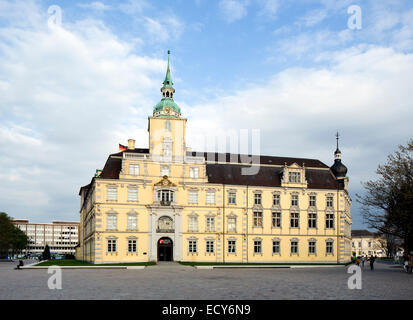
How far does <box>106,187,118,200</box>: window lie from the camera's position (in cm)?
6044

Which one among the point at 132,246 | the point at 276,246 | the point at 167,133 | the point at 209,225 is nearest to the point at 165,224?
the point at 132,246

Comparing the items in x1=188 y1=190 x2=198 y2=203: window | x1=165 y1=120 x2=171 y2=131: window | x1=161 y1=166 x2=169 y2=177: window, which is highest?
x1=165 y1=120 x2=171 y2=131: window

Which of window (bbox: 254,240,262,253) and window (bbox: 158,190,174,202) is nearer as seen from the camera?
window (bbox: 158,190,174,202)

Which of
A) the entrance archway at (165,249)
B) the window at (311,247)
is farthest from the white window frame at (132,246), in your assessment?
the window at (311,247)

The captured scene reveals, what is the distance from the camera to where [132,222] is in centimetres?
6088

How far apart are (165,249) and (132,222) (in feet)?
19.6

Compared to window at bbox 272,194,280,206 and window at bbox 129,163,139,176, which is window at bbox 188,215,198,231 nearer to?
window at bbox 129,163,139,176

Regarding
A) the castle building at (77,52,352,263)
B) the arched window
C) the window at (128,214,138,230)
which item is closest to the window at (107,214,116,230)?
the castle building at (77,52,352,263)

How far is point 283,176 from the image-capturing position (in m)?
67.4

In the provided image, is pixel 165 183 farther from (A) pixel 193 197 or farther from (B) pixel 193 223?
(B) pixel 193 223

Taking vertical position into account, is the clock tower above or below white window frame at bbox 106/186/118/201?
above

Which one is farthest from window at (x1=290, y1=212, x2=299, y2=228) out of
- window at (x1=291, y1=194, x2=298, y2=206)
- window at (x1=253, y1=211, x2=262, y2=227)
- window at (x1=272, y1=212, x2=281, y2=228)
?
window at (x1=253, y1=211, x2=262, y2=227)

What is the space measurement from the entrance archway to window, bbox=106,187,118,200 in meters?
8.65
